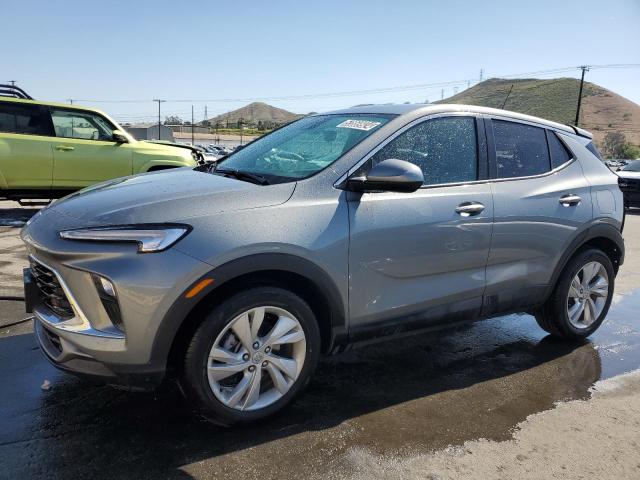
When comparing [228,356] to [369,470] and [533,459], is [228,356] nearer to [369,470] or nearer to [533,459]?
[369,470]

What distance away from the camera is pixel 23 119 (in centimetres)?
836

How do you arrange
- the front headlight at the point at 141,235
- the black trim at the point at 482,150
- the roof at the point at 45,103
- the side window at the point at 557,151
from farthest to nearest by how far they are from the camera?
1. the roof at the point at 45,103
2. the side window at the point at 557,151
3. the black trim at the point at 482,150
4. the front headlight at the point at 141,235

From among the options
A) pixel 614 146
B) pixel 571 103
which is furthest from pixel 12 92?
pixel 571 103

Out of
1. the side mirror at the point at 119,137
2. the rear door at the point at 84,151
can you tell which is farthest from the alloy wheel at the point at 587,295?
the side mirror at the point at 119,137

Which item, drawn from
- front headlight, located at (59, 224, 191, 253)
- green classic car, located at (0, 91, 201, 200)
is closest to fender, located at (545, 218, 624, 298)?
front headlight, located at (59, 224, 191, 253)

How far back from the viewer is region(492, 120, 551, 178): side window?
3.77 meters

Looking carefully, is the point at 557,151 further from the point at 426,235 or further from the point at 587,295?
the point at 426,235

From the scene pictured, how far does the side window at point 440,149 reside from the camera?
3301mm

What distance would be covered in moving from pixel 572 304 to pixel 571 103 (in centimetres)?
10612

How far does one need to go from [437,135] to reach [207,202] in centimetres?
161

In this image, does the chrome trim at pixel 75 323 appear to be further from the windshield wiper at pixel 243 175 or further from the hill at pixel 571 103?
the hill at pixel 571 103

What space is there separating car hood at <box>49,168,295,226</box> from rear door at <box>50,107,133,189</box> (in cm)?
606

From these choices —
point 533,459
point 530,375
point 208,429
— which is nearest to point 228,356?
point 208,429

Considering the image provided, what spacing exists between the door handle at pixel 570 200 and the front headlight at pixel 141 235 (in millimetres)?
2815
